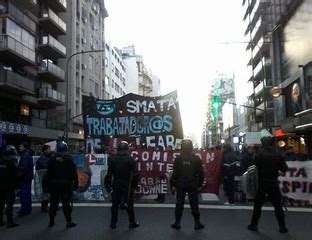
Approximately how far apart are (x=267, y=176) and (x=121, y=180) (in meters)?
2.78

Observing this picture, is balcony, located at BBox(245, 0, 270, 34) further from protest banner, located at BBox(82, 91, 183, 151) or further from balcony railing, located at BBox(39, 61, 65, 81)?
protest banner, located at BBox(82, 91, 183, 151)

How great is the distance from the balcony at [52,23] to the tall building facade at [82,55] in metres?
4.60

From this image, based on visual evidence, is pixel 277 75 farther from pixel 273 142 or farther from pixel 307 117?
pixel 273 142

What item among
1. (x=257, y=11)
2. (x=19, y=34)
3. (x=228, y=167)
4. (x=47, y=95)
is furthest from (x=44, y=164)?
(x=257, y=11)

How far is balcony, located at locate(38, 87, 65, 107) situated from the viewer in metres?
47.1

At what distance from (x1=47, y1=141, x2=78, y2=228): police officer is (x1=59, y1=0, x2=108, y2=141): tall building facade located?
39.3 meters

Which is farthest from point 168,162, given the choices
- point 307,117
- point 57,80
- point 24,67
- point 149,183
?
point 57,80

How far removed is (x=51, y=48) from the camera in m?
49.6

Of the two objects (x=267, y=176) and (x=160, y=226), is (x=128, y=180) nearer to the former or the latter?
(x=160, y=226)

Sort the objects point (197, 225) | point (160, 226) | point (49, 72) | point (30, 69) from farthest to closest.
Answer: point (49, 72), point (30, 69), point (160, 226), point (197, 225)

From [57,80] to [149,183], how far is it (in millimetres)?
39677

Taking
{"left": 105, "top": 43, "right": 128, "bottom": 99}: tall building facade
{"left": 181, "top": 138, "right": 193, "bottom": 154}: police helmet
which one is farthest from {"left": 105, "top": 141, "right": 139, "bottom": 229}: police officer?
{"left": 105, "top": 43, "right": 128, "bottom": 99}: tall building facade

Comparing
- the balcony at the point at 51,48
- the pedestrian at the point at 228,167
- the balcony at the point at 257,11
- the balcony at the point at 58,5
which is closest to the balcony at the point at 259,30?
the balcony at the point at 257,11

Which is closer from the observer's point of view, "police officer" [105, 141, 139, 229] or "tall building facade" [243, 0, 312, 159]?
"police officer" [105, 141, 139, 229]
